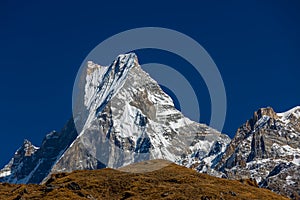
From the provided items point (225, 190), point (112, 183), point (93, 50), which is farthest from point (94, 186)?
point (93, 50)

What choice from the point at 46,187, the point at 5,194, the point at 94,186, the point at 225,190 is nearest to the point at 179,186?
the point at 225,190

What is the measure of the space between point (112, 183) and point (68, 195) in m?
22.3

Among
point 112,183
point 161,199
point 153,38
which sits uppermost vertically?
point 153,38

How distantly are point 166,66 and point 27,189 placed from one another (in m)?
59.7

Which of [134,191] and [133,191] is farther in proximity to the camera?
[134,191]

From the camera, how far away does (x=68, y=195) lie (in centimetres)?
17950

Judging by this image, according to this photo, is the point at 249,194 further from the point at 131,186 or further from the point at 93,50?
the point at 93,50

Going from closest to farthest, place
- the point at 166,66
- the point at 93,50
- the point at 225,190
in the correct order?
1. the point at 93,50
2. the point at 166,66
3. the point at 225,190

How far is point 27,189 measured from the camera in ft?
637

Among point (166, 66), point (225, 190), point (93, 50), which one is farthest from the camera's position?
point (225, 190)

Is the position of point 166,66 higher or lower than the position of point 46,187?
higher

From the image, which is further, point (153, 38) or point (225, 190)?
point (225, 190)

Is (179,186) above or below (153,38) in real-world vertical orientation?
below

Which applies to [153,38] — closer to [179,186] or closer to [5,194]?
[179,186]
